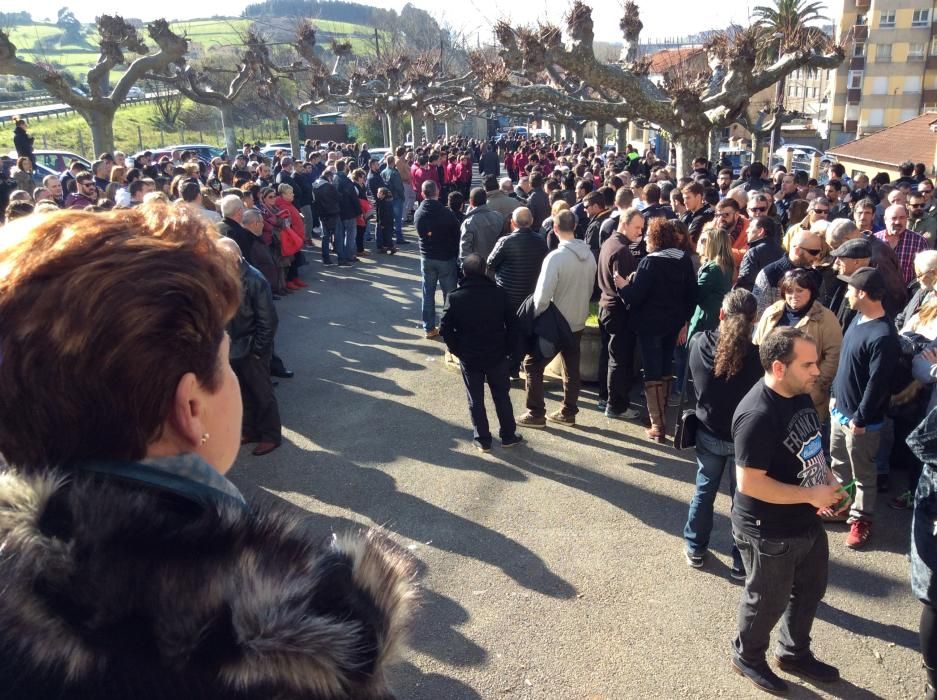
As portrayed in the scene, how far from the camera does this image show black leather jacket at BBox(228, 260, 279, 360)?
5.54 m

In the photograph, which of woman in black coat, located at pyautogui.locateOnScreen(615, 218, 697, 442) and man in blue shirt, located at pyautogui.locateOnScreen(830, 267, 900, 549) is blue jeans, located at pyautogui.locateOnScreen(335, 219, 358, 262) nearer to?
woman in black coat, located at pyautogui.locateOnScreen(615, 218, 697, 442)

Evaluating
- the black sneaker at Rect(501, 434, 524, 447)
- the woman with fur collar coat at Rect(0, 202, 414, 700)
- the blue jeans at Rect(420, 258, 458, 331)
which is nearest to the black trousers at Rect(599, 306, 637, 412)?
the black sneaker at Rect(501, 434, 524, 447)

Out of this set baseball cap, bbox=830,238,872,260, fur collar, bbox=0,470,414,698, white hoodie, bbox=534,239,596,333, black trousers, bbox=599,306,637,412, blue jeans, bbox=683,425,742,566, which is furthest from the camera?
black trousers, bbox=599,306,637,412

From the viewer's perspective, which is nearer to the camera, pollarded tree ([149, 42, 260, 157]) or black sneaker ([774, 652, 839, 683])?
black sneaker ([774, 652, 839, 683])

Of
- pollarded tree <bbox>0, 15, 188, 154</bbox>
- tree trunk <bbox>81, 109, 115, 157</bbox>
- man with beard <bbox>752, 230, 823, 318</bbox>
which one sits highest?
pollarded tree <bbox>0, 15, 188, 154</bbox>

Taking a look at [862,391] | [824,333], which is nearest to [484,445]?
[824,333]

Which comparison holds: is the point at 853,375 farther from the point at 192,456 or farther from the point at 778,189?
the point at 778,189

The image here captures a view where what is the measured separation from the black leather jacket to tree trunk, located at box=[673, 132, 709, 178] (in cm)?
1047

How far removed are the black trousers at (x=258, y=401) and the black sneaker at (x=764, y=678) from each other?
4.17 m

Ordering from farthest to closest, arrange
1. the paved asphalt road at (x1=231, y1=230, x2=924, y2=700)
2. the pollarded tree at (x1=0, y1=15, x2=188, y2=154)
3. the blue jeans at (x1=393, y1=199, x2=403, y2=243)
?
the pollarded tree at (x1=0, y1=15, x2=188, y2=154) < the blue jeans at (x1=393, y1=199, x2=403, y2=243) < the paved asphalt road at (x1=231, y1=230, x2=924, y2=700)

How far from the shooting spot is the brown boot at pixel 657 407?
594 cm

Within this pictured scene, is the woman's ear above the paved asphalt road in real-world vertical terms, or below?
above

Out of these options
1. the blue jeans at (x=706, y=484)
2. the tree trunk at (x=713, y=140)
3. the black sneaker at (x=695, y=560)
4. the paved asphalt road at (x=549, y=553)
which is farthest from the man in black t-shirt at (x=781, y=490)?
the tree trunk at (x=713, y=140)

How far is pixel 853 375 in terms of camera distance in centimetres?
421
